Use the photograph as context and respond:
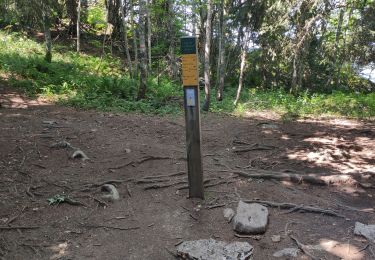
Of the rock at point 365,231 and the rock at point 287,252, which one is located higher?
the rock at point 365,231

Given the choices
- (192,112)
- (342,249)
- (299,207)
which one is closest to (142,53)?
(192,112)

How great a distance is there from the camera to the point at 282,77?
22375 mm

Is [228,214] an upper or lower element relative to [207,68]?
lower

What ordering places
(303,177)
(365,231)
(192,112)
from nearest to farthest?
(365,231)
(192,112)
(303,177)

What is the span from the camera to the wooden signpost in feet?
15.5

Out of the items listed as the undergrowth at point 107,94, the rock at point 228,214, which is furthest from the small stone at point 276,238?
the undergrowth at point 107,94

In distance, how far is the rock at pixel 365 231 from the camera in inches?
170

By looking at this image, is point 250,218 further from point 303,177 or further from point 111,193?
point 111,193

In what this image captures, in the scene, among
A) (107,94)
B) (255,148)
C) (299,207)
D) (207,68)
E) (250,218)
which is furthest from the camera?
(107,94)

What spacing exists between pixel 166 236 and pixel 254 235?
1186mm

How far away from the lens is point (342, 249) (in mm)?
4148

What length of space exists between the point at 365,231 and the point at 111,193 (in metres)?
3.84

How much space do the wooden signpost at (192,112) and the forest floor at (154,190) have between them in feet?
1.22

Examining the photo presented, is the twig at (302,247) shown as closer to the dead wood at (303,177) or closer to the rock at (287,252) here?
the rock at (287,252)
